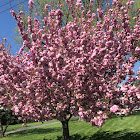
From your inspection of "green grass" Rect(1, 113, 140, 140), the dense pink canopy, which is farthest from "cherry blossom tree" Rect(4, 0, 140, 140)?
"green grass" Rect(1, 113, 140, 140)

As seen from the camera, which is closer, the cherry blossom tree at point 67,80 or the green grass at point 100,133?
the cherry blossom tree at point 67,80

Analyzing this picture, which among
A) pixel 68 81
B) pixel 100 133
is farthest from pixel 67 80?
pixel 100 133

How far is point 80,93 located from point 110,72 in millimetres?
1882

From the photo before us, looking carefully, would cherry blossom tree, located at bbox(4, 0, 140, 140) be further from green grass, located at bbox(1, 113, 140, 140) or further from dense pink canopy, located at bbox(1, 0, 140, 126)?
green grass, located at bbox(1, 113, 140, 140)

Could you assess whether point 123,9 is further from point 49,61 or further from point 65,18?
point 65,18

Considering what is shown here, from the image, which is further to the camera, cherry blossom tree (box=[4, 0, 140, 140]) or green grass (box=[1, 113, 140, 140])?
green grass (box=[1, 113, 140, 140])

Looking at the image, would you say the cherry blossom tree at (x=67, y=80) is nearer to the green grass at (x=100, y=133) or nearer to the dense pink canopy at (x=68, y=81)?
the dense pink canopy at (x=68, y=81)

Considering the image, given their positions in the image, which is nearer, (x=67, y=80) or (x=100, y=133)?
(x=67, y=80)

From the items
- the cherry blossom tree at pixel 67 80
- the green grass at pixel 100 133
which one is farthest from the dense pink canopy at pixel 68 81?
the green grass at pixel 100 133

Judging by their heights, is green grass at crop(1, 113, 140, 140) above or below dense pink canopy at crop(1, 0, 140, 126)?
below

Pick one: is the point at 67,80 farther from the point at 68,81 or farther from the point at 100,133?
the point at 100,133

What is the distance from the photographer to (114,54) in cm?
734

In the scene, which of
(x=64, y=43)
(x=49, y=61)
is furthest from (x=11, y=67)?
(x=64, y=43)

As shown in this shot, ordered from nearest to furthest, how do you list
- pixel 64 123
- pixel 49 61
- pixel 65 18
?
1. pixel 49 61
2. pixel 64 123
3. pixel 65 18
